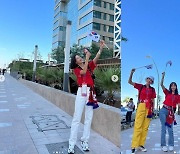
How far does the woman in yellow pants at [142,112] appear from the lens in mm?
1626

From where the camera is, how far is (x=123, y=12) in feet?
6.07

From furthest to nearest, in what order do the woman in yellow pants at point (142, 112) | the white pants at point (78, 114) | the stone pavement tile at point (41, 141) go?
the stone pavement tile at point (41, 141) → the white pants at point (78, 114) → the woman in yellow pants at point (142, 112)

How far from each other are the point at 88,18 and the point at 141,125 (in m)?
3.75

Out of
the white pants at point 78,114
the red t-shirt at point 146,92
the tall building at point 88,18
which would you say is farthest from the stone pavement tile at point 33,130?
the red t-shirt at point 146,92

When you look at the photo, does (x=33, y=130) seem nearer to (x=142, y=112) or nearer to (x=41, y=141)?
(x=41, y=141)

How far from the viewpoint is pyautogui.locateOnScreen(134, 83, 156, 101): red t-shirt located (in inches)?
63.2

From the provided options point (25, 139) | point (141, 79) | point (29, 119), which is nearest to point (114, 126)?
point (25, 139)

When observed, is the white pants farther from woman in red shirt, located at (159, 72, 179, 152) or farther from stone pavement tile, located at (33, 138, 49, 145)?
woman in red shirt, located at (159, 72, 179, 152)

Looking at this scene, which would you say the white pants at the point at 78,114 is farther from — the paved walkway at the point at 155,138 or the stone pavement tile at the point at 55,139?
the paved walkway at the point at 155,138

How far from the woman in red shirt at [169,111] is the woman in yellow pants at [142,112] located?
0.09m

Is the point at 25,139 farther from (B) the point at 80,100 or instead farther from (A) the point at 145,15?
(A) the point at 145,15

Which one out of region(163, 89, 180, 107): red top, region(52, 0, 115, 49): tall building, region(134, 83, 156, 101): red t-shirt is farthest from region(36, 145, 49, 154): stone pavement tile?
region(163, 89, 180, 107): red top

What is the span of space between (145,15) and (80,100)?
1.48m

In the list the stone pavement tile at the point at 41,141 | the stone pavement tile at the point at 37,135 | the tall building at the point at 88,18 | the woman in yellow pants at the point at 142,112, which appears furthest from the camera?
the stone pavement tile at the point at 37,135
